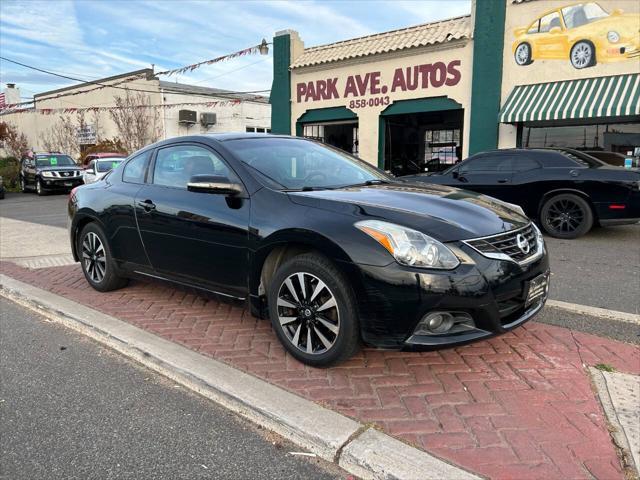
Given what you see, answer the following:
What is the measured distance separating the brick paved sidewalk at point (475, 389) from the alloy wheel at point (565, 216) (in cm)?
496

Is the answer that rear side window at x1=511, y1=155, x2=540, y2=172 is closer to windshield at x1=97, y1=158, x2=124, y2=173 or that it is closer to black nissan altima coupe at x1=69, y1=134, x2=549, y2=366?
black nissan altima coupe at x1=69, y1=134, x2=549, y2=366

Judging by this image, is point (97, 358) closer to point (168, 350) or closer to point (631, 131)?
point (168, 350)

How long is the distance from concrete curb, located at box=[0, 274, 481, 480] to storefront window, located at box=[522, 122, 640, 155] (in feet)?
41.2

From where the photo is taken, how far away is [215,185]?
11.5ft

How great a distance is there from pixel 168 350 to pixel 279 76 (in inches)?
637

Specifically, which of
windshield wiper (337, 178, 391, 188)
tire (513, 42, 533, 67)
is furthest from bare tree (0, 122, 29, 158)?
windshield wiper (337, 178, 391, 188)

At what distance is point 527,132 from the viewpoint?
45.0 feet

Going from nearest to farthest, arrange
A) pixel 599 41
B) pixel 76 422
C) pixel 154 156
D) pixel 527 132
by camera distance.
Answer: pixel 76 422
pixel 154 156
pixel 599 41
pixel 527 132

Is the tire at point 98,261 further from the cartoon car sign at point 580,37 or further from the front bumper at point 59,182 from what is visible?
the front bumper at point 59,182

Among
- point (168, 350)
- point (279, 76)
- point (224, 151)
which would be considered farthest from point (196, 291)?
point (279, 76)

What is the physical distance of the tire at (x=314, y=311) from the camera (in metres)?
2.99

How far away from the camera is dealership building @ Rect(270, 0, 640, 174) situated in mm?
11766

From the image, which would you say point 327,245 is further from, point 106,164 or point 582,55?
point 106,164

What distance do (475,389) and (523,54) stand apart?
486 inches
